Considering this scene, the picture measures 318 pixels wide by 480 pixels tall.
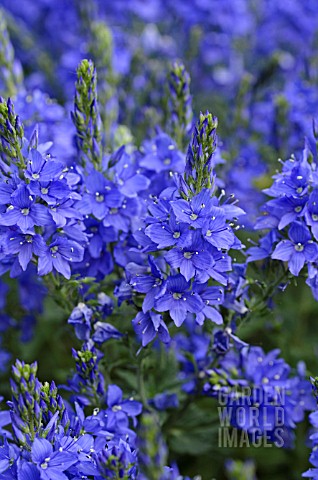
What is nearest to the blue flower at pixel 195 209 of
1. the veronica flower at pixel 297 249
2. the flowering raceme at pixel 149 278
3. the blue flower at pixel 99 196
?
the flowering raceme at pixel 149 278

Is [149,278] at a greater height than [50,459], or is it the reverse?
[149,278]

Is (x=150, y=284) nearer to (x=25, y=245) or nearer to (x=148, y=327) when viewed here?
(x=148, y=327)

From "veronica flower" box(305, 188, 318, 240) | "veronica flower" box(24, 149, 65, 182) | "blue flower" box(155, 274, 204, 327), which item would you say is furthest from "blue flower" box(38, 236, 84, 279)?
"veronica flower" box(305, 188, 318, 240)

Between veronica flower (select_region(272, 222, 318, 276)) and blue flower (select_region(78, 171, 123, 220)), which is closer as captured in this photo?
veronica flower (select_region(272, 222, 318, 276))

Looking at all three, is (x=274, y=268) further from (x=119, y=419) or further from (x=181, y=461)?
(x=181, y=461)

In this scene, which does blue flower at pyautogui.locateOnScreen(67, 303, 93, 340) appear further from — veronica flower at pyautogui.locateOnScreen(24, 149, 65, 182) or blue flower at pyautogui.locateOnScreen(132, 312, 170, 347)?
veronica flower at pyautogui.locateOnScreen(24, 149, 65, 182)

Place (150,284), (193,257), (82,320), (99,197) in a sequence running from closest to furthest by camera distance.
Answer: (193,257), (150,284), (82,320), (99,197)

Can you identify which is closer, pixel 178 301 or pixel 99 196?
pixel 178 301

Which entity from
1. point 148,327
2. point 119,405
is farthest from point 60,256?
point 119,405
